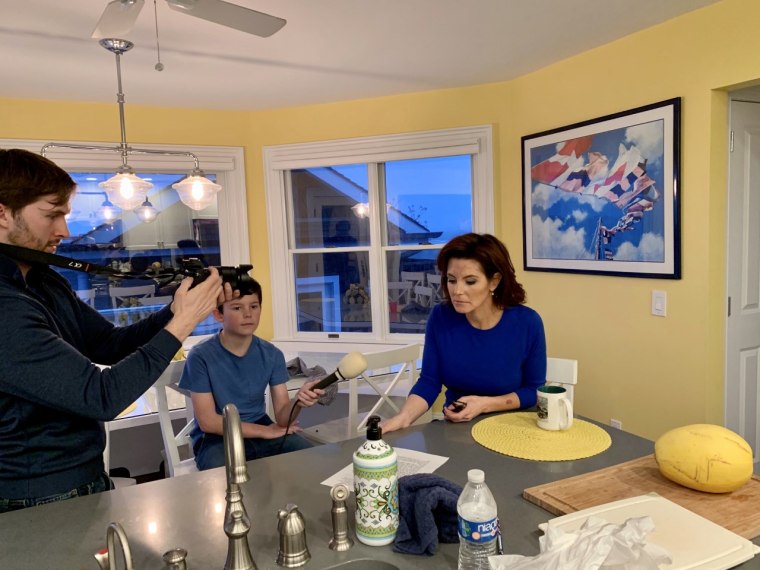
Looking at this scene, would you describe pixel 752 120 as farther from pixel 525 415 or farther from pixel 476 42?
pixel 525 415

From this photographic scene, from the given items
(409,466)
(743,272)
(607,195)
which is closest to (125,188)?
(409,466)

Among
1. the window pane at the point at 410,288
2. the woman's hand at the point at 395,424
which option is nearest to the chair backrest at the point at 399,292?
the window pane at the point at 410,288

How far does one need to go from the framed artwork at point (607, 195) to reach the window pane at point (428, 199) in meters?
0.45

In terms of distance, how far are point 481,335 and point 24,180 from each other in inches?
52.6

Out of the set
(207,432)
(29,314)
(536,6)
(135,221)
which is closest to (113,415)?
(29,314)

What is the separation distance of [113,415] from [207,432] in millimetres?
977

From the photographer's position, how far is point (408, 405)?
5.63 ft

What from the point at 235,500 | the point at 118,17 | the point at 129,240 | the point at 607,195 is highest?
the point at 118,17

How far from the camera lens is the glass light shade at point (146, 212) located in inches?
137

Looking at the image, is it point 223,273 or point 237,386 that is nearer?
point 223,273

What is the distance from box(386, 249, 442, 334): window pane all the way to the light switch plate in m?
1.44

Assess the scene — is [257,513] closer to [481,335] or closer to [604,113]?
[481,335]

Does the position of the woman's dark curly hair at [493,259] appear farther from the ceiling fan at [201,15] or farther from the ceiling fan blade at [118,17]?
the ceiling fan blade at [118,17]

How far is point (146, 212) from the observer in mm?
3484
